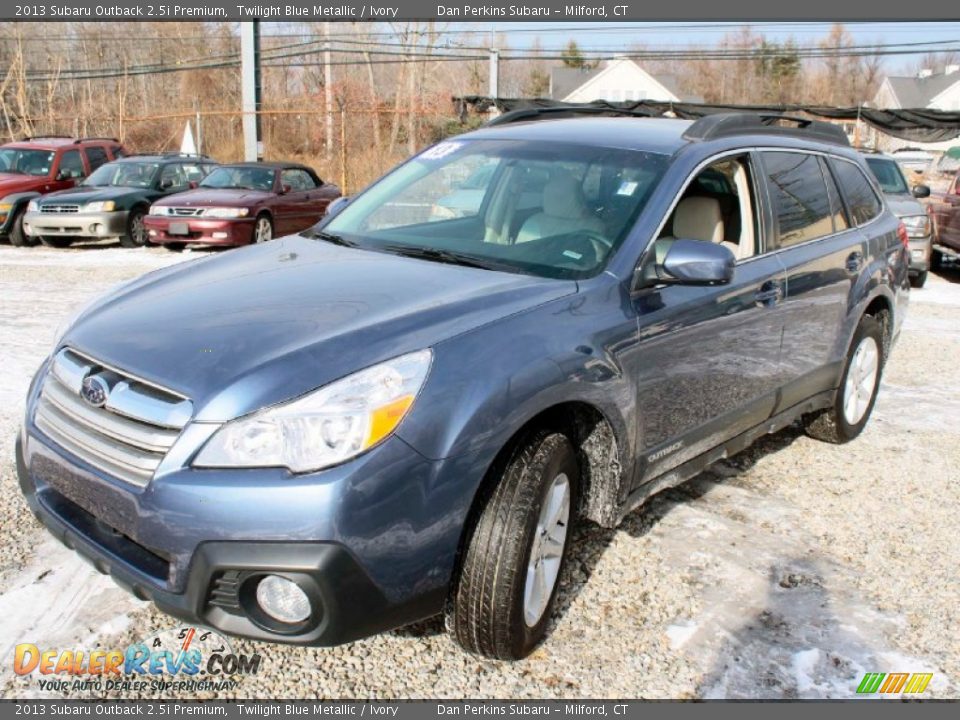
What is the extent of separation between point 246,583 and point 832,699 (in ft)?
6.37

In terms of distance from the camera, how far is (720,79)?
240 feet

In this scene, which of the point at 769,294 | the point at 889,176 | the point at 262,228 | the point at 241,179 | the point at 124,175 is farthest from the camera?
the point at 124,175

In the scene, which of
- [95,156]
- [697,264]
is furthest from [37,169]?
[697,264]

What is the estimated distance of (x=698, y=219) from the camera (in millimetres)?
4074

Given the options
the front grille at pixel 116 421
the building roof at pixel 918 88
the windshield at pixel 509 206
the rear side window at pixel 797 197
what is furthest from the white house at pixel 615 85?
the front grille at pixel 116 421

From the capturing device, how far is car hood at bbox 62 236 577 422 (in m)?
2.50

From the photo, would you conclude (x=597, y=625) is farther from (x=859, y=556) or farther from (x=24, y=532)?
(x=24, y=532)

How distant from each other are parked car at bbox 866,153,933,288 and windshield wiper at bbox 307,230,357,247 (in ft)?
29.5

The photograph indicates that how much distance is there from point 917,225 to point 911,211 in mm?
286

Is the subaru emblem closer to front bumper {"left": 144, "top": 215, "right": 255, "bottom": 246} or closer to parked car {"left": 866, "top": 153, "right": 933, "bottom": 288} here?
parked car {"left": 866, "top": 153, "right": 933, "bottom": 288}

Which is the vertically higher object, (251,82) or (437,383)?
(251,82)

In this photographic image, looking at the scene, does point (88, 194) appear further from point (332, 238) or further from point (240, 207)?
point (332, 238)

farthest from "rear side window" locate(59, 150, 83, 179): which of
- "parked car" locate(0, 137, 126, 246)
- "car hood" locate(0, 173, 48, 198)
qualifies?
"car hood" locate(0, 173, 48, 198)

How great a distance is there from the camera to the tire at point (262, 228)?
1367 centimetres
